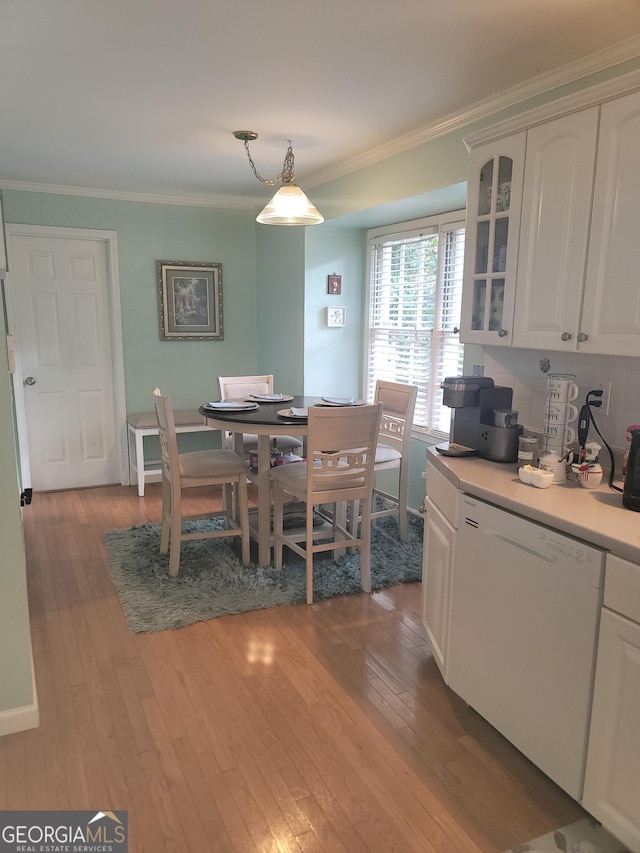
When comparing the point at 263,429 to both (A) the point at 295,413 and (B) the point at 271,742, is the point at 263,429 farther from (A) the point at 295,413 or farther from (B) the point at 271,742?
(B) the point at 271,742

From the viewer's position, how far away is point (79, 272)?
488 centimetres

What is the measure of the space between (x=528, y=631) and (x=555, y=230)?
Result: 56.4 inches

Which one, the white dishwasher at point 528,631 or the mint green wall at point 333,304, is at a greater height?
the mint green wall at point 333,304

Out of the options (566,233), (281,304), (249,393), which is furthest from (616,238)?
(281,304)

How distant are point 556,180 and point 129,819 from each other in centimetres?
255

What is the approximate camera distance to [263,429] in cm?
323

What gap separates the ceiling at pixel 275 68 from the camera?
2.02 m

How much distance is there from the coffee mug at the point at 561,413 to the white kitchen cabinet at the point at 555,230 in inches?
8.5

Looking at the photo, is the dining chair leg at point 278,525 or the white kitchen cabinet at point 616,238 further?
the dining chair leg at point 278,525

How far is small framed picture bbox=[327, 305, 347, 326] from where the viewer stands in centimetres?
478

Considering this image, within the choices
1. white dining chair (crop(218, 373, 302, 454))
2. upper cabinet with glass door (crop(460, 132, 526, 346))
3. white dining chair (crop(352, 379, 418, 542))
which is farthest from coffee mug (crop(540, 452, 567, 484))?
white dining chair (crop(218, 373, 302, 454))

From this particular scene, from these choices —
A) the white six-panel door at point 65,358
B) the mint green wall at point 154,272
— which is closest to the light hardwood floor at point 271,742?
the white six-panel door at point 65,358

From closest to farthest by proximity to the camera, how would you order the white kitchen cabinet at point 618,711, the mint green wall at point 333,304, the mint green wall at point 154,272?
the white kitchen cabinet at point 618,711, the mint green wall at point 333,304, the mint green wall at point 154,272

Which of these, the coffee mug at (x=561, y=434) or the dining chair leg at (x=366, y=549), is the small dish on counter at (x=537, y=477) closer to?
the coffee mug at (x=561, y=434)
